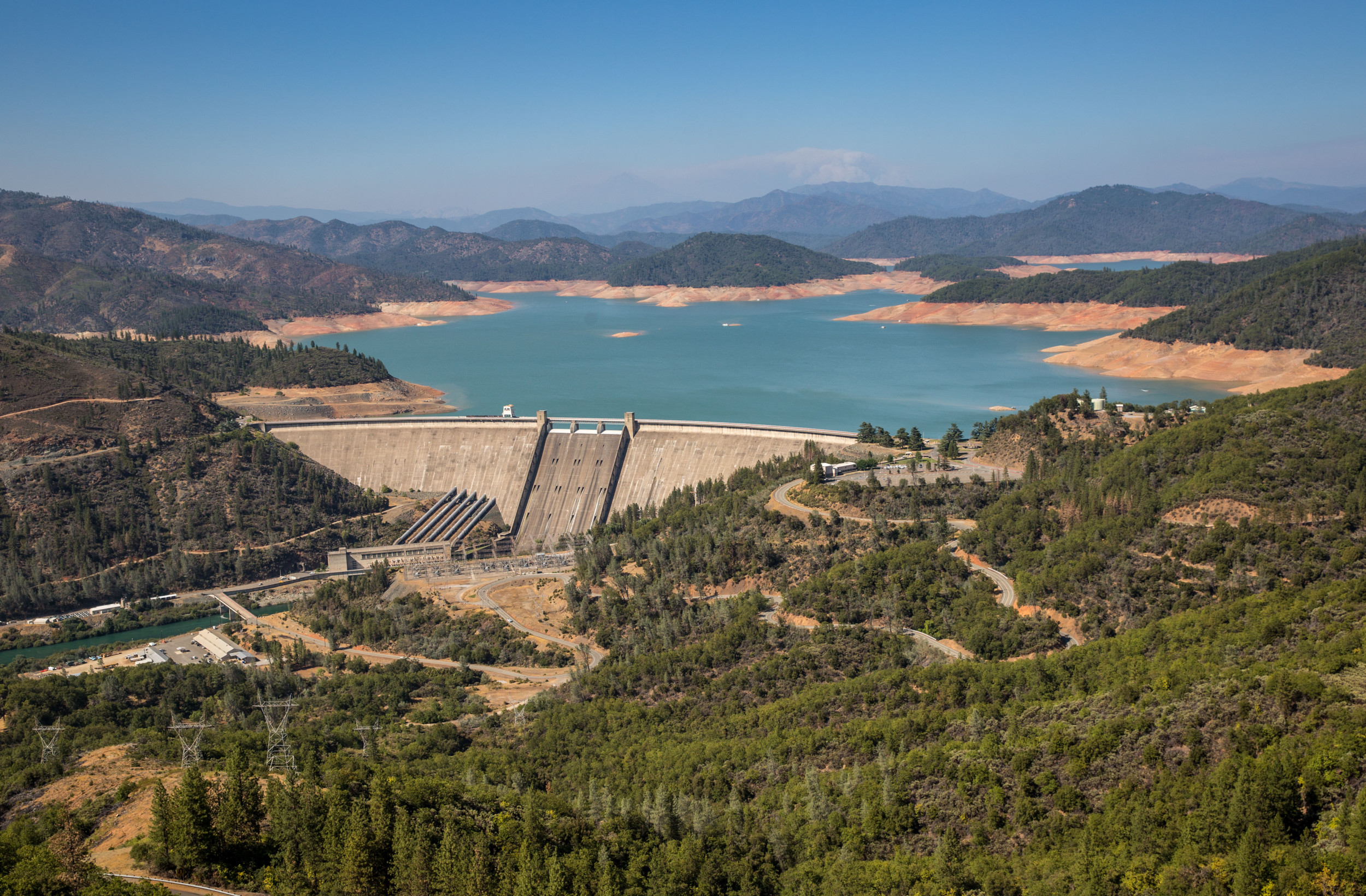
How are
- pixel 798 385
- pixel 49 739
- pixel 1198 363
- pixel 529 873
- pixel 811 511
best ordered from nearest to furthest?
pixel 529 873
pixel 49 739
pixel 811 511
pixel 1198 363
pixel 798 385

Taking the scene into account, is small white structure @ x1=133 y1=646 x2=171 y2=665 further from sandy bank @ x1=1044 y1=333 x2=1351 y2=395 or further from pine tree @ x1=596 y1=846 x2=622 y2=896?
sandy bank @ x1=1044 y1=333 x2=1351 y2=395

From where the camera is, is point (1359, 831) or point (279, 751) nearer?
Answer: point (1359, 831)

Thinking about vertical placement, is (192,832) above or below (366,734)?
above

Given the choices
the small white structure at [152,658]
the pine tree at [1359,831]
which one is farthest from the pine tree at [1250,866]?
the small white structure at [152,658]

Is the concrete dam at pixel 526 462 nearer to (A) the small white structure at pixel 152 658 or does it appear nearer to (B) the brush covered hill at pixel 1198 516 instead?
(A) the small white structure at pixel 152 658

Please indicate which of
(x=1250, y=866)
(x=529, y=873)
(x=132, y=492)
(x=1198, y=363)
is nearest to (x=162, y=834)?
(x=529, y=873)

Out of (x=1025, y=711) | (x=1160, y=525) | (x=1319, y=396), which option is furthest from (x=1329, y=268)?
(x=1025, y=711)

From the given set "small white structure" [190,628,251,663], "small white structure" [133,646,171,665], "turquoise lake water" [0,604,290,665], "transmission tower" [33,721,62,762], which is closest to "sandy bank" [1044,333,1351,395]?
"small white structure" [190,628,251,663]

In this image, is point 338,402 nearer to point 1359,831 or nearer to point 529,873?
point 529,873
